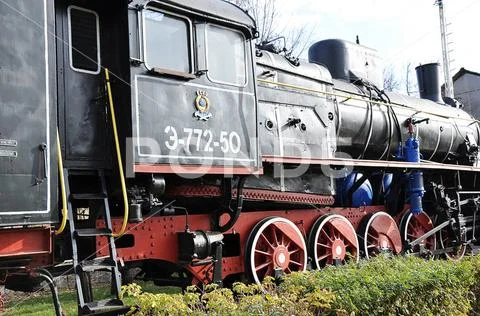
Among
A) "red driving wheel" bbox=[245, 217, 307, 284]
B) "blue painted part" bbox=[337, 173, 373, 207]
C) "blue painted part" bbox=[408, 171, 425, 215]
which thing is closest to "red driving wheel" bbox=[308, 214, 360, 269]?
"red driving wheel" bbox=[245, 217, 307, 284]

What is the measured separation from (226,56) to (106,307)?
9.19ft

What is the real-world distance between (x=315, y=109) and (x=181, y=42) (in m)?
2.46

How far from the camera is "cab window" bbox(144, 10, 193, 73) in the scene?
4.79 meters

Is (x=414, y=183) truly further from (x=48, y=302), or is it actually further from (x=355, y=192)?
(x=48, y=302)

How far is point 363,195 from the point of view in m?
7.88

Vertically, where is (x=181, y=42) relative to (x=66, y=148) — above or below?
above

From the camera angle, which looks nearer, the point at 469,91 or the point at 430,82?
the point at 430,82

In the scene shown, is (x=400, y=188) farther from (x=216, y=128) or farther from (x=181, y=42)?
(x=181, y=42)

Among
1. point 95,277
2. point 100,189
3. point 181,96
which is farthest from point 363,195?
point 95,277

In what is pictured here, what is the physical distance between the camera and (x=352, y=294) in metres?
4.08

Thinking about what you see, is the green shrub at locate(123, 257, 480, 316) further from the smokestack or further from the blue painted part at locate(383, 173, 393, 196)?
the smokestack

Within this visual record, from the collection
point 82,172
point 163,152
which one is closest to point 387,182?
point 163,152

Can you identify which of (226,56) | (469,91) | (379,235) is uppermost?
(469,91)

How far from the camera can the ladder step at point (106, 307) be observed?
3973mm
